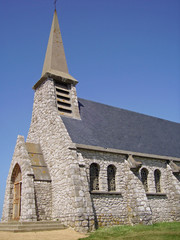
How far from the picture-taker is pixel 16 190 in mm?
17141

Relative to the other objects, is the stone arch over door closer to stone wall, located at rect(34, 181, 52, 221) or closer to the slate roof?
stone wall, located at rect(34, 181, 52, 221)

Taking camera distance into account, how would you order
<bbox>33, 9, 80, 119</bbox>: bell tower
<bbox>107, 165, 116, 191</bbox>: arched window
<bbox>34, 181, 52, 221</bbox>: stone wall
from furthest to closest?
1. <bbox>33, 9, 80, 119</bbox>: bell tower
2. <bbox>107, 165, 116, 191</bbox>: arched window
3. <bbox>34, 181, 52, 221</bbox>: stone wall

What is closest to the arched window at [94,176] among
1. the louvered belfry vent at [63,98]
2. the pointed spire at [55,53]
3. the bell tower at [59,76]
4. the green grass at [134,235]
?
the green grass at [134,235]

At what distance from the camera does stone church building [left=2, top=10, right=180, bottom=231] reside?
14.3 m

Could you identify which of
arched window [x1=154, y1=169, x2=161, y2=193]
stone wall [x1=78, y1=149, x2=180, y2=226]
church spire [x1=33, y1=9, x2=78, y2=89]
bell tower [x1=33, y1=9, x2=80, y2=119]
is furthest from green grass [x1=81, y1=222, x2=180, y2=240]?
church spire [x1=33, y1=9, x2=78, y2=89]

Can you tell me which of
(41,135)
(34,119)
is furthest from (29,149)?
(34,119)

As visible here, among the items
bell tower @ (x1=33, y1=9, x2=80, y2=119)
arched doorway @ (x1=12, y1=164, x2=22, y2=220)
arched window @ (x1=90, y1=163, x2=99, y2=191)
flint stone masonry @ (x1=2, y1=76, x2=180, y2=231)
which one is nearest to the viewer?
flint stone masonry @ (x1=2, y1=76, x2=180, y2=231)

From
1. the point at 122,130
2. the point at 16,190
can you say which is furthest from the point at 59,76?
the point at 16,190

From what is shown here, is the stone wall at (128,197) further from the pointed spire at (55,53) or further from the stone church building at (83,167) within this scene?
the pointed spire at (55,53)

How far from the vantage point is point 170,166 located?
18.9m

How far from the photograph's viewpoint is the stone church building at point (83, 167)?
14.3 metres

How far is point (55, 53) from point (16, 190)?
36.7 ft

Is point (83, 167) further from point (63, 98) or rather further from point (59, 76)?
point (59, 76)

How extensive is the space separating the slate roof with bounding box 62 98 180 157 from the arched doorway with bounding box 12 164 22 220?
455cm
